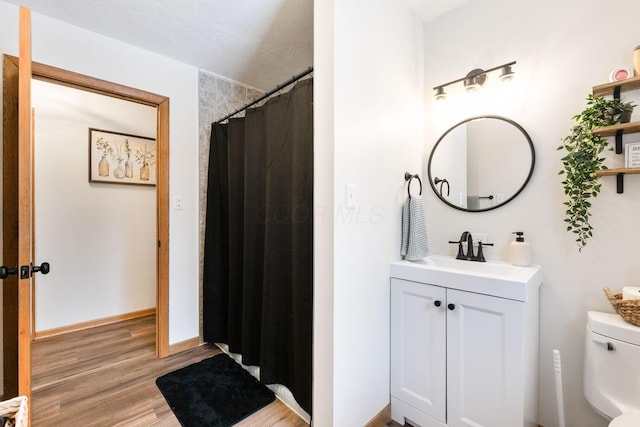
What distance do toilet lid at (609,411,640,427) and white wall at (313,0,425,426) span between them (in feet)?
2.91

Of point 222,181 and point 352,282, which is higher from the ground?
point 222,181

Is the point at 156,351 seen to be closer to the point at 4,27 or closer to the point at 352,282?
the point at 352,282

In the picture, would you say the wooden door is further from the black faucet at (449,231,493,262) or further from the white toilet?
the white toilet

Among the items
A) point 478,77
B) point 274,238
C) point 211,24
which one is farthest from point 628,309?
point 211,24

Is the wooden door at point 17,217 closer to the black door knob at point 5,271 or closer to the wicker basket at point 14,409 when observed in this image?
the black door knob at point 5,271

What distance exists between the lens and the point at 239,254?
6.68 ft

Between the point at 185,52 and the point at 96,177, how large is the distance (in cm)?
167

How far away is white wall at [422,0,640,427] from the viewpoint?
48.9 inches

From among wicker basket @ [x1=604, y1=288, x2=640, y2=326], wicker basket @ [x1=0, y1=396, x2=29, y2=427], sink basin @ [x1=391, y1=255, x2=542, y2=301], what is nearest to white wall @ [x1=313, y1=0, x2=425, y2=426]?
sink basin @ [x1=391, y1=255, x2=542, y2=301]

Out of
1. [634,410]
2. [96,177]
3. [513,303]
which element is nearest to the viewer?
[634,410]

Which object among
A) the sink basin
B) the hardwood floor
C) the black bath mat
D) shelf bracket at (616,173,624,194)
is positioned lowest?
the hardwood floor

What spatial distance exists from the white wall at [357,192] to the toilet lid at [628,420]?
0.89 meters

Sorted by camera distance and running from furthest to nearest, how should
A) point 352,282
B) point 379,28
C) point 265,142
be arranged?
point 265,142 < point 379,28 < point 352,282

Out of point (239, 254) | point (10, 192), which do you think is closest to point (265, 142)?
point (239, 254)
